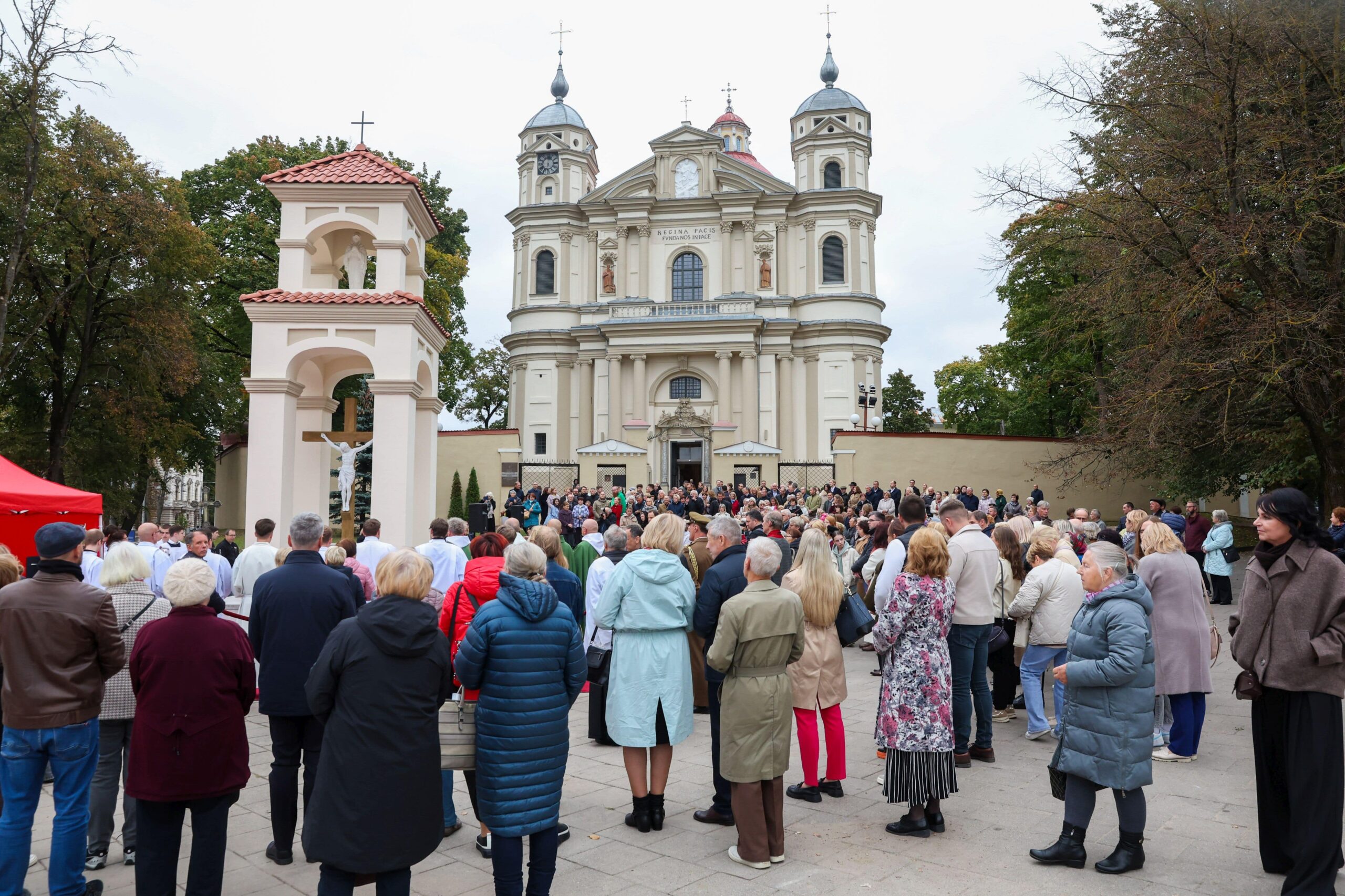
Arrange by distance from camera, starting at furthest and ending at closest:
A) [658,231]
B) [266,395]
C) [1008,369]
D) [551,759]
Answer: [658,231], [1008,369], [266,395], [551,759]

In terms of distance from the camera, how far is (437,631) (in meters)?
4.08

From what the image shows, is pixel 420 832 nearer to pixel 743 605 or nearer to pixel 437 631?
pixel 437 631

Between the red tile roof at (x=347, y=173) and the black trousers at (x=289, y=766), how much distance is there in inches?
417

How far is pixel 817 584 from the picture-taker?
6117mm

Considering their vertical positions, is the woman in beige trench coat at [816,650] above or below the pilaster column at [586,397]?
below

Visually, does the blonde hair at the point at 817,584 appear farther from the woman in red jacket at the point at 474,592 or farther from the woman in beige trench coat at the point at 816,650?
the woman in red jacket at the point at 474,592

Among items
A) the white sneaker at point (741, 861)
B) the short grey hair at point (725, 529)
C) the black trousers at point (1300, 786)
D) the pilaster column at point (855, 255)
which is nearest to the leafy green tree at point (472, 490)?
the pilaster column at point (855, 255)

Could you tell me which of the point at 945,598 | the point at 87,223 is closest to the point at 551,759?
the point at 945,598

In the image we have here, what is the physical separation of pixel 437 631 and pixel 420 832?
34.4 inches

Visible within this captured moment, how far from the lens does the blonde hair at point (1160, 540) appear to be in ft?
23.7

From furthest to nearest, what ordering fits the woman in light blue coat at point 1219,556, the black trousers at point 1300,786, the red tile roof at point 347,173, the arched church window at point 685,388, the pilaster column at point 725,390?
1. the arched church window at point 685,388
2. the pilaster column at point 725,390
3. the woman in light blue coat at point 1219,556
4. the red tile roof at point 347,173
5. the black trousers at point 1300,786

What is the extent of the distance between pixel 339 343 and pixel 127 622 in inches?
382

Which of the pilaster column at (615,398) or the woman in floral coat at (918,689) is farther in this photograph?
the pilaster column at (615,398)

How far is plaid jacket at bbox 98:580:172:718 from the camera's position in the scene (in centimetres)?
524
